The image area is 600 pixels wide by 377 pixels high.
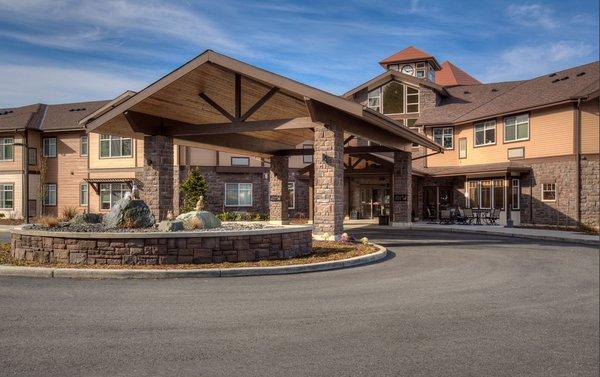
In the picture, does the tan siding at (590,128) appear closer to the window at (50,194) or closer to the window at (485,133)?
the window at (485,133)

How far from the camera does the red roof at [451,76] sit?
51.6 meters

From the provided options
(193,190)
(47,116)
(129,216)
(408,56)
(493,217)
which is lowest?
(493,217)

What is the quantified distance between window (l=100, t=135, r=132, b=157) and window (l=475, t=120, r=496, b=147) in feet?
72.9

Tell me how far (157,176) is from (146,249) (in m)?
8.31

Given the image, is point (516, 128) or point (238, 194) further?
point (238, 194)

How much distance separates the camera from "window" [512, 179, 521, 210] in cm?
2750

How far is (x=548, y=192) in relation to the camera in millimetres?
26219

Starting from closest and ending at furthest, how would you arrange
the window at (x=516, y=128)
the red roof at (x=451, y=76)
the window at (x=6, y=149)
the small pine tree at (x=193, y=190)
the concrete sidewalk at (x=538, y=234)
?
the concrete sidewalk at (x=538, y=234), the small pine tree at (x=193, y=190), the window at (x=516, y=128), the window at (x=6, y=149), the red roof at (x=451, y=76)

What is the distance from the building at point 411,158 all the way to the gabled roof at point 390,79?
4.1 inches

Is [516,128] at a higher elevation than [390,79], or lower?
lower

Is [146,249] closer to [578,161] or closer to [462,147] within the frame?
[578,161]

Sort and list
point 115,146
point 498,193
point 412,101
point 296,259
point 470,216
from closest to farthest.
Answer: point 296,259
point 470,216
point 498,193
point 115,146
point 412,101

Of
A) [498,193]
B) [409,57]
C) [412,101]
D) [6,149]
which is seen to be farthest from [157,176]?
[409,57]

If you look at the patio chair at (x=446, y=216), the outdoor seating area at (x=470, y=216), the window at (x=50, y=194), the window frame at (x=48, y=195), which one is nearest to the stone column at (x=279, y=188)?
the patio chair at (x=446, y=216)
